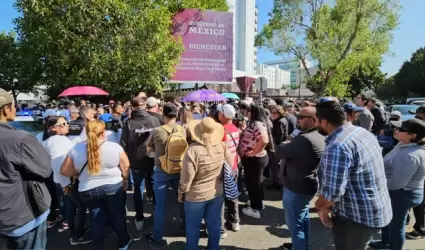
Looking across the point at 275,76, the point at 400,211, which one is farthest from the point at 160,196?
the point at 275,76

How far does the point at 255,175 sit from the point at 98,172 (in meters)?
2.47

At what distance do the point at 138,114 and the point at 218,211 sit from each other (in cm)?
196

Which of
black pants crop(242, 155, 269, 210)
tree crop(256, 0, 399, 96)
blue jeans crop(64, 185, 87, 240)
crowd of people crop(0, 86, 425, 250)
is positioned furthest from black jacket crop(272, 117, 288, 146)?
tree crop(256, 0, 399, 96)

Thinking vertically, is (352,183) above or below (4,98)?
below

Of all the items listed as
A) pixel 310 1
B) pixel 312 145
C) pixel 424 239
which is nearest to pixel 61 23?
pixel 312 145

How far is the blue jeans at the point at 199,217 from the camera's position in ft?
9.61

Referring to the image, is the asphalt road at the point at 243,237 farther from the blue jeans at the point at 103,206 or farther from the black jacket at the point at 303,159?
the black jacket at the point at 303,159

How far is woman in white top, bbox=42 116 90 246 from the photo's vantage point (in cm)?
337

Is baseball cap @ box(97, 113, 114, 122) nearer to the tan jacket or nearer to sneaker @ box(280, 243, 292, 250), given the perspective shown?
the tan jacket

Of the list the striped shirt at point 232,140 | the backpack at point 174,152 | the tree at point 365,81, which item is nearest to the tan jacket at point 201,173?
the backpack at point 174,152

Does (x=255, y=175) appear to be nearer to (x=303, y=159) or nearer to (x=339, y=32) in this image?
(x=303, y=159)

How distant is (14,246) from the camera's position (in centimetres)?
218

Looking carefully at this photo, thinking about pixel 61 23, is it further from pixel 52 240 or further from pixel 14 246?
pixel 14 246

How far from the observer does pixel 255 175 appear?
4422 millimetres
